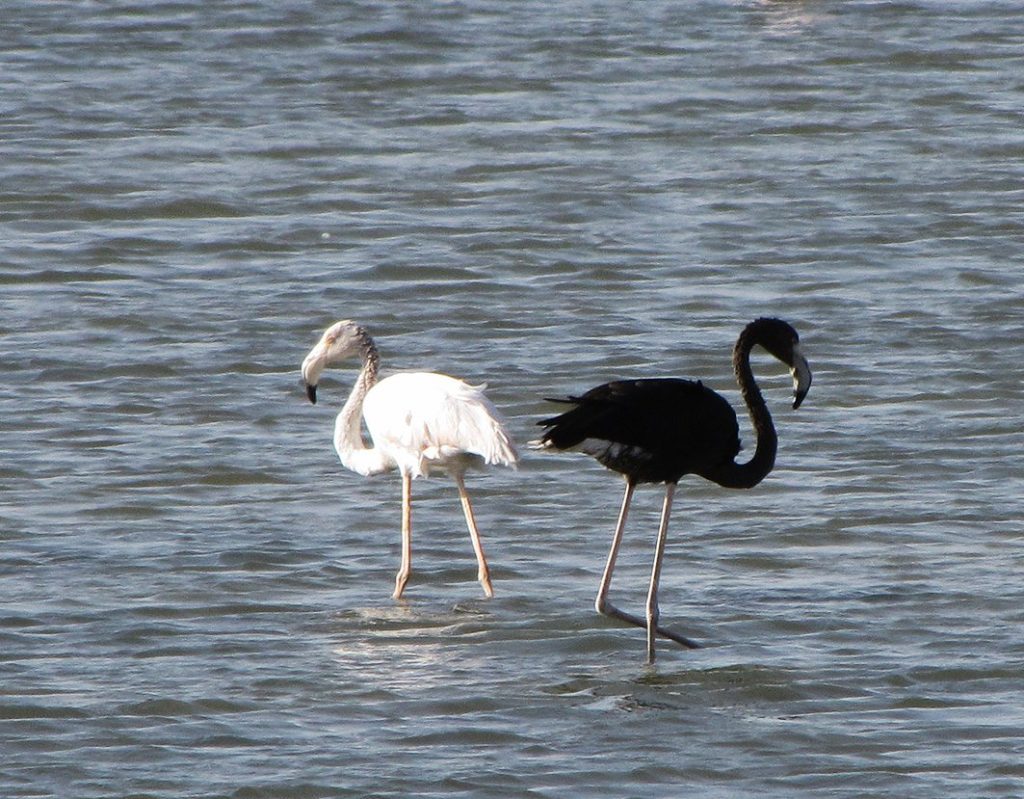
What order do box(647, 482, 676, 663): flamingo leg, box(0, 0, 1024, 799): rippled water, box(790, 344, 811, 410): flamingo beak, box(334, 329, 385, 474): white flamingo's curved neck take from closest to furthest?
1. box(0, 0, 1024, 799): rippled water
2. box(647, 482, 676, 663): flamingo leg
3. box(790, 344, 811, 410): flamingo beak
4. box(334, 329, 385, 474): white flamingo's curved neck

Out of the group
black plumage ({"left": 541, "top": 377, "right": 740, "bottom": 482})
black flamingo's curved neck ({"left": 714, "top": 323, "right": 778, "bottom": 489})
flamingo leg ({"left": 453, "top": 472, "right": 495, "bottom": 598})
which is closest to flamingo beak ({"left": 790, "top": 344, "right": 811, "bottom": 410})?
black flamingo's curved neck ({"left": 714, "top": 323, "right": 778, "bottom": 489})

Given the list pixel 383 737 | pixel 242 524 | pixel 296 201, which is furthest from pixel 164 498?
pixel 296 201

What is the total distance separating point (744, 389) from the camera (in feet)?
27.4

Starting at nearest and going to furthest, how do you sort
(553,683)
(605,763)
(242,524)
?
(605,763) → (553,683) → (242,524)

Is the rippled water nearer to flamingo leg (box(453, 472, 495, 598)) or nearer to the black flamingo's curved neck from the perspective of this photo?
flamingo leg (box(453, 472, 495, 598))

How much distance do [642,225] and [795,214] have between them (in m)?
1.09

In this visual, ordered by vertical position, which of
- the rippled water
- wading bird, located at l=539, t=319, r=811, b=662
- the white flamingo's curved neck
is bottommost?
the rippled water

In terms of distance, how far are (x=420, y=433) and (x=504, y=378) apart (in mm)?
3040

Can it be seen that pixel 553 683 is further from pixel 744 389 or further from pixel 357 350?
pixel 357 350

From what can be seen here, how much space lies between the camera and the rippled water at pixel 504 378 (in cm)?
720

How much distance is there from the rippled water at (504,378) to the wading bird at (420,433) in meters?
0.35

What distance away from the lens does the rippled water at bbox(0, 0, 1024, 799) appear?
7.20 m

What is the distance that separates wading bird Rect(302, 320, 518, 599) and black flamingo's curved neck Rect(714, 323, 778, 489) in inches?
31.1

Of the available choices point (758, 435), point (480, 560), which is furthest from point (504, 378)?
point (758, 435)
